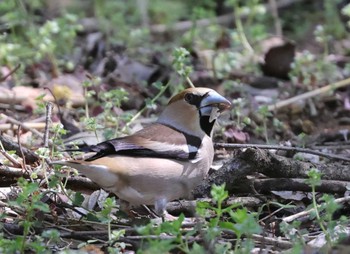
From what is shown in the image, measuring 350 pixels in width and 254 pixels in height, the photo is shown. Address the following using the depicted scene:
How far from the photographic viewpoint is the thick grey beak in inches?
174

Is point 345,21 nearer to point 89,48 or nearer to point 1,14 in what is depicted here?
point 89,48

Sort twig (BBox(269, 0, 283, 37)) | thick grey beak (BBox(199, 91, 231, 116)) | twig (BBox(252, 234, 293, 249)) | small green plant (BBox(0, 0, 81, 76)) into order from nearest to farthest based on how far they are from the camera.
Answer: twig (BBox(252, 234, 293, 249)), thick grey beak (BBox(199, 91, 231, 116)), small green plant (BBox(0, 0, 81, 76)), twig (BBox(269, 0, 283, 37))

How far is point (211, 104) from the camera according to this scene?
4453mm

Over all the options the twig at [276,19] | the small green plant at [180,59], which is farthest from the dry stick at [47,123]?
the twig at [276,19]

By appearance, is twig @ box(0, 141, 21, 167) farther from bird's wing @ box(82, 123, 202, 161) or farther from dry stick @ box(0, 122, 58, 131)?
dry stick @ box(0, 122, 58, 131)

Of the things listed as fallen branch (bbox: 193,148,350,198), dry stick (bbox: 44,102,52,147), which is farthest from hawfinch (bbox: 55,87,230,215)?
dry stick (bbox: 44,102,52,147)

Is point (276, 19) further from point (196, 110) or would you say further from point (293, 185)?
point (293, 185)

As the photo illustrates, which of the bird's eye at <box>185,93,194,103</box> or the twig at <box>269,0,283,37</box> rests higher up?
the bird's eye at <box>185,93,194,103</box>

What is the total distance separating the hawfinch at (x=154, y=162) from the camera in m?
3.95

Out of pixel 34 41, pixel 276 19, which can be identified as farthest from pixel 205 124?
pixel 276 19

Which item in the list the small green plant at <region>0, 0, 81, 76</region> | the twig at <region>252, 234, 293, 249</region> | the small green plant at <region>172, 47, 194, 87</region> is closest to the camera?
the twig at <region>252, 234, 293, 249</region>

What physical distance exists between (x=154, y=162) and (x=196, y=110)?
58 cm

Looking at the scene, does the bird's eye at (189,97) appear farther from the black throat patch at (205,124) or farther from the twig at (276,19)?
the twig at (276,19)

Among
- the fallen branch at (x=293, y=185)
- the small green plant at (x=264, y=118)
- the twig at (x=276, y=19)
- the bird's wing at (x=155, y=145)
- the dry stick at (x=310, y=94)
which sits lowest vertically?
the twig at (x=276, y=19)
